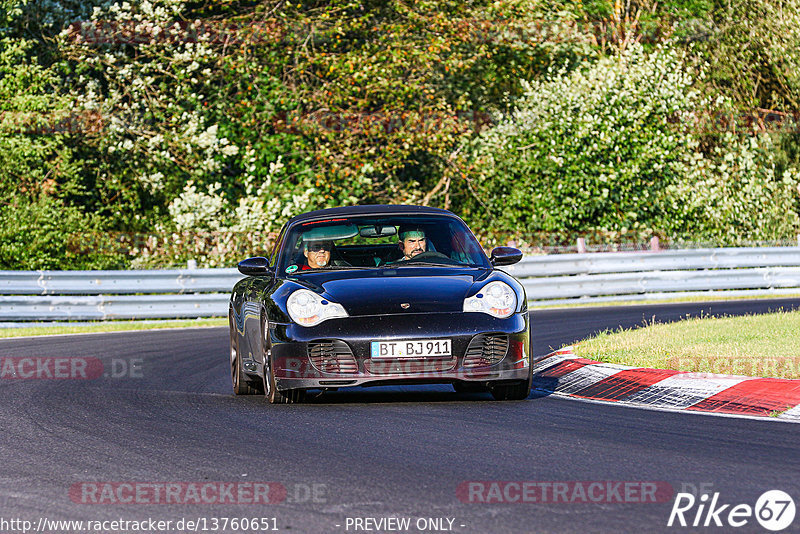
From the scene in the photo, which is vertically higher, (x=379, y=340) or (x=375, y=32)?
(x=375, y=32)

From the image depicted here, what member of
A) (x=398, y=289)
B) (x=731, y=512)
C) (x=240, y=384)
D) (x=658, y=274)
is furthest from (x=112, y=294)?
(x=731, y=512)

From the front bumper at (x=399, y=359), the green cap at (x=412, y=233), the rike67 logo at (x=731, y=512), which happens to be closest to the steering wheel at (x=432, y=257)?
the green cap at (x=412, y=233)

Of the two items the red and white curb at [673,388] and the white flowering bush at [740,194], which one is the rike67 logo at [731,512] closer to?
the red and white curb at [673,388]

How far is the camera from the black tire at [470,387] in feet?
31.0

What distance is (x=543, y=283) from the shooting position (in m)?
23.9

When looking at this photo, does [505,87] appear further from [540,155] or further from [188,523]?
[188,523]

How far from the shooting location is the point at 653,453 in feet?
22.4

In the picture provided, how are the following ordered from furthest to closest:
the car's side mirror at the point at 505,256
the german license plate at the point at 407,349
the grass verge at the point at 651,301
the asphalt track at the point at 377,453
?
the grass verge at the point at 651,301
the car's side mirror at the point at 505,256
the german license plate at the point at 407,349
the asphalt track at the point at 377,453

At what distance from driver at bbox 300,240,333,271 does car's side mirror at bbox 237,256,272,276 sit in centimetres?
37

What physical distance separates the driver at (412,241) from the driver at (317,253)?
60cm

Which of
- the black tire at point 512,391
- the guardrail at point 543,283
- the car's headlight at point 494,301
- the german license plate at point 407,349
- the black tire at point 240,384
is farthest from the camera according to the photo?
the guardrail at point 543,283

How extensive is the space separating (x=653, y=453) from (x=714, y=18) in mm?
35689

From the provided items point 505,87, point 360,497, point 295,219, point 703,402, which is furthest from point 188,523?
point 505,87

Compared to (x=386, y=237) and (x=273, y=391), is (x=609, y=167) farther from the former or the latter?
(x=273, y=391)
